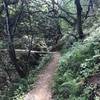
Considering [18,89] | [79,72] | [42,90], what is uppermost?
[79,72]

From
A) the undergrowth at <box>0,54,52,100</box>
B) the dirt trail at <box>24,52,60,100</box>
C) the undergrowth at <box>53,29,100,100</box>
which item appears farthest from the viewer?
the undergrowth at <box>0,54,52,100</box>

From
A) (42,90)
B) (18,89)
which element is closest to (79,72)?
(42,90)

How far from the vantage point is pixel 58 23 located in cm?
2758

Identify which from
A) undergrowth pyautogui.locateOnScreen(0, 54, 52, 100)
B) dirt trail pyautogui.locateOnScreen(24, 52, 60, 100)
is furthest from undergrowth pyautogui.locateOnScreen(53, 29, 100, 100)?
undergrowth pyautogui.locateOnScreen(0, 54, 52, 100)

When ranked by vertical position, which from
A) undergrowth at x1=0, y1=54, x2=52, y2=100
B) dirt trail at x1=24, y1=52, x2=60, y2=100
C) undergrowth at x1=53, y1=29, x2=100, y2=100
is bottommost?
undergrowth at x1=0, y1=54, x2=52, y2=100

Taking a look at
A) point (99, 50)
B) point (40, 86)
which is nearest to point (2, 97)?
point (40, 86)

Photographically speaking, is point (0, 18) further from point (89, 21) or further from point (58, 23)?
point (58, 23)

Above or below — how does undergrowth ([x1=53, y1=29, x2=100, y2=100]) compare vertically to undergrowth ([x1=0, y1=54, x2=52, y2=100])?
above

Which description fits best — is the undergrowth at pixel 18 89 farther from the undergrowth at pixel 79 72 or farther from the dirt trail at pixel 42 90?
the undergrowth at pixel 79 72

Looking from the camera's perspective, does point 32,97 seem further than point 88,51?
No

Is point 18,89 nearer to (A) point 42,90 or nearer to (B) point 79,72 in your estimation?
(A) point 42,90

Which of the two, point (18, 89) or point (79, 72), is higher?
point (79, 72)

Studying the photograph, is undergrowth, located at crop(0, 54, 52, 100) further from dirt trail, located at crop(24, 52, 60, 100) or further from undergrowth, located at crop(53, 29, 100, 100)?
undergrowth, located at crop(53, 29, 100, 100)

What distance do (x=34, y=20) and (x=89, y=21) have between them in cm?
530
